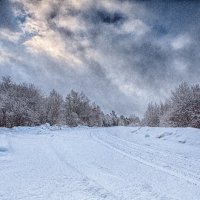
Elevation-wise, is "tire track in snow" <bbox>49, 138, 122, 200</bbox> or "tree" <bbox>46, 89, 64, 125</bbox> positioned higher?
"tree" <bbox>46, 89, 64, 125</bbox>

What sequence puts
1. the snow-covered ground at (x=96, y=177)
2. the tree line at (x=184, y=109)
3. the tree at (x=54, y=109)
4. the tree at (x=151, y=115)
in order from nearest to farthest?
the snow-covered ground at (x=96, y=177)
the tree line at (x=184, y=109)
the tree at (x=54, y=109)
the tree at (x=151, y=115)

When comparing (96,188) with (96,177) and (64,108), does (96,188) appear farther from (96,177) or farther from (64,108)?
(64,108)

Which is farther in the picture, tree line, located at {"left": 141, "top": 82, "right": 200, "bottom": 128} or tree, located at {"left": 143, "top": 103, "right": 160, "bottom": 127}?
tree, located at {"left": 143, "top": 103, "right": 160, "bottom": 127}

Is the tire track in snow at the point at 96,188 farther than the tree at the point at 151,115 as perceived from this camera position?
No

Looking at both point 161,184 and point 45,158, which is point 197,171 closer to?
point 161,184

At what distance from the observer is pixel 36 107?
2231 inches

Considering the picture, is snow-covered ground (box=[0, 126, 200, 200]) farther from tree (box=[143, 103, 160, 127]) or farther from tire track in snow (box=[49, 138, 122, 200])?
tree (box=[143, 103, 160, 127])

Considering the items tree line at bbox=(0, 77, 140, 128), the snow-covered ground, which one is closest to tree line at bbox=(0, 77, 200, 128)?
tree line at bbox=(0, 77, 140, 128)

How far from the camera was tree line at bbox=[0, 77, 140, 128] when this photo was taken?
5084cm

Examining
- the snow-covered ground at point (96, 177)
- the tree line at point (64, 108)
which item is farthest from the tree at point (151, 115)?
the snow-covered ground at point (96, 177)

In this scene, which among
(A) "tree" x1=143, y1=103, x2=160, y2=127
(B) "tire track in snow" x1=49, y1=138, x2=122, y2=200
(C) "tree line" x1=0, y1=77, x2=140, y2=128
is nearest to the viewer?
(B) "tire track in snow" x1=49, y1=138, x2=122, y2=200

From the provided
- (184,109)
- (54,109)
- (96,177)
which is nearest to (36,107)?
(54,109)

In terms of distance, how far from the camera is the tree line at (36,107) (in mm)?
50844

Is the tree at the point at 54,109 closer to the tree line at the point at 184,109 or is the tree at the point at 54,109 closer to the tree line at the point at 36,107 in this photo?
the tree line at the point at 36,107
